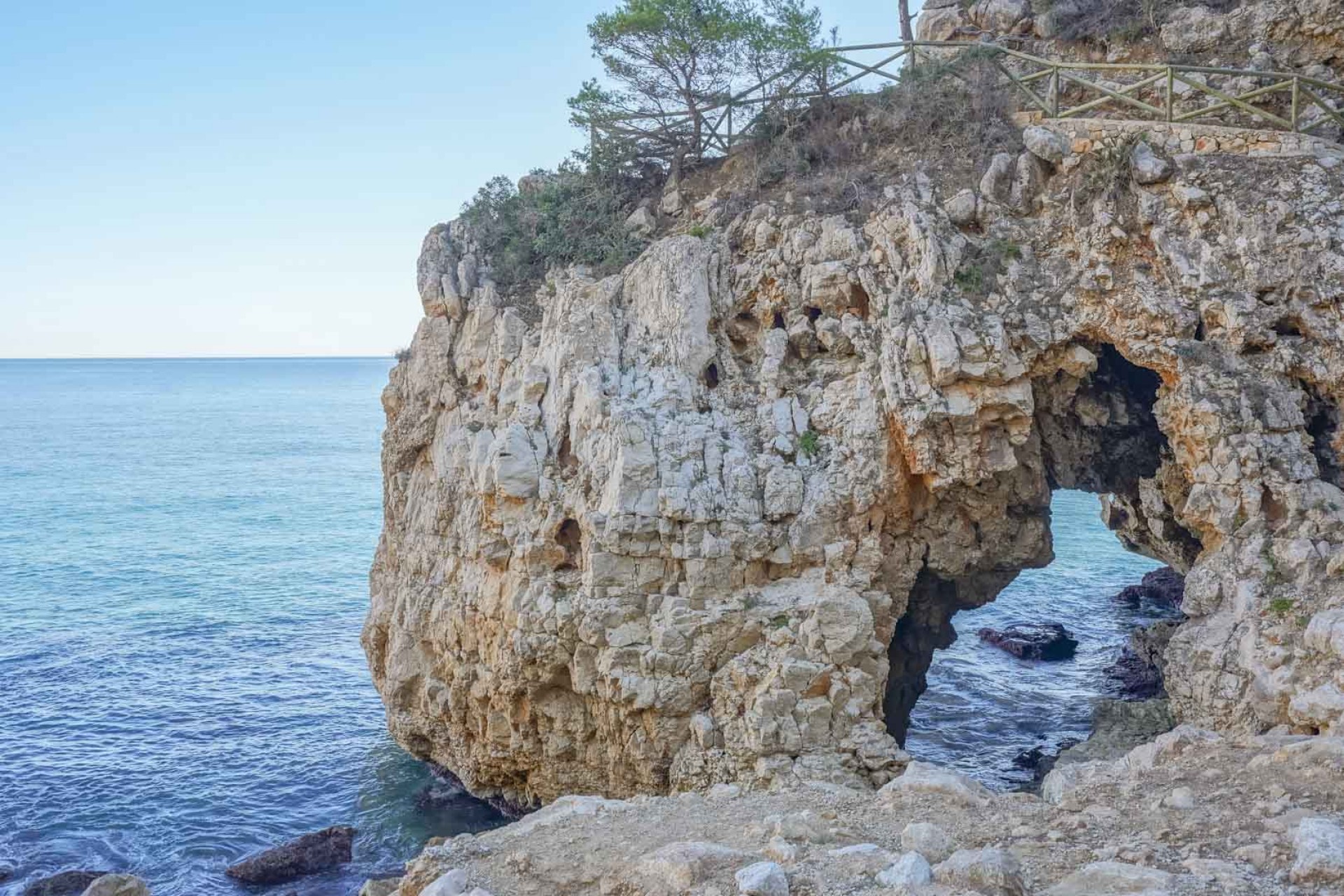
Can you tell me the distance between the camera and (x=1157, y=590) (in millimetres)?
36531

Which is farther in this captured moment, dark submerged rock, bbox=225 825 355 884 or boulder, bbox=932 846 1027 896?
dark submerged rock, bbox=225 825 355 884

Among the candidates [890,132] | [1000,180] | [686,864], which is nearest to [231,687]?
[890,132]

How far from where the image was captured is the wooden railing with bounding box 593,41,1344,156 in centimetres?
1733

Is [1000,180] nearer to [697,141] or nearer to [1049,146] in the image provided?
[1049,146]

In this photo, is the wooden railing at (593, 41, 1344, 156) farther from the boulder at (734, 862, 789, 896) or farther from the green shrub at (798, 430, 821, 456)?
the boulder at (734, 862, 789, 896)

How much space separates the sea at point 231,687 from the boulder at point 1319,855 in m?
14.0

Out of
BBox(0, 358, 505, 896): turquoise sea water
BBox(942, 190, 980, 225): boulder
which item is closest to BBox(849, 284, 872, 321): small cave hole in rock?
BBox(942, 190, 980, 225): boulder

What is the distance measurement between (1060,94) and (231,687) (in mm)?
25938

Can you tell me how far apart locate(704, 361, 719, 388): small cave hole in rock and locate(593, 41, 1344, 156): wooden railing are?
20.1 ft

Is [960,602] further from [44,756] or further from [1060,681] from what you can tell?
[44,756]

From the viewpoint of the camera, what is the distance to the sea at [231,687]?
813 inches

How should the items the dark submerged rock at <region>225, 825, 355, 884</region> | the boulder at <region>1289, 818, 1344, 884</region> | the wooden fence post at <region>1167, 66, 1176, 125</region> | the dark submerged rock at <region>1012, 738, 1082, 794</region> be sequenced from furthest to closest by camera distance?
1. the dark submerged rock at <region>1012, 738, 1082, 794</region>
2. the dark submerged rock at <region>225, 825, 355, 884</region>
3. the wooden fence post at <region>1167, 66, 1176, 125</region>
4. the boulder at <region>1289, 818, 1344, 884</region>

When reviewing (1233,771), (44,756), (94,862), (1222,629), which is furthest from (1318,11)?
(44,756)

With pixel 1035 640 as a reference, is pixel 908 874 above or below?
above
